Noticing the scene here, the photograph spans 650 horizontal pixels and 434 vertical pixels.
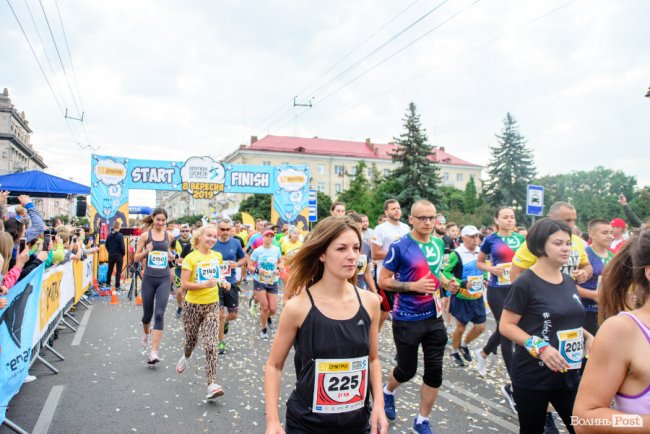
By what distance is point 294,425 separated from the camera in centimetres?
238

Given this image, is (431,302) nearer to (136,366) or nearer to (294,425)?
(294,425)

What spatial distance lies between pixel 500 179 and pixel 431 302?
52.2 metres

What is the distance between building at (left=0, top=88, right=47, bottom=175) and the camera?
6750 cm

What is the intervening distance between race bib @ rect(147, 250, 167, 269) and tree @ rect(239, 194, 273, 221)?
48.4 metres

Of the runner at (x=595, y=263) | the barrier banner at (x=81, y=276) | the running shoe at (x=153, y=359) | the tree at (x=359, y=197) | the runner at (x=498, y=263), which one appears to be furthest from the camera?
the tree at (x=359, y=197)

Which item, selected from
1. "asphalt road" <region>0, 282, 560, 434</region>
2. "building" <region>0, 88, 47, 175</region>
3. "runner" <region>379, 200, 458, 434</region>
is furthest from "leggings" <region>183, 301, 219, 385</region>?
"building" <region>0, 88, 47, 175</region>

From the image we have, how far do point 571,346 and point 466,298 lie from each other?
3.82 metres

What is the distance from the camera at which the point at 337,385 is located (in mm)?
2367

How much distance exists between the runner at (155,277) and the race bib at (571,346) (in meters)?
5.32

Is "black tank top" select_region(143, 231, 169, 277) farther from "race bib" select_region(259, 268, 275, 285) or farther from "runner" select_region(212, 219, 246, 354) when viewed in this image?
"race bib" select_region(259, 268, 275, 285)

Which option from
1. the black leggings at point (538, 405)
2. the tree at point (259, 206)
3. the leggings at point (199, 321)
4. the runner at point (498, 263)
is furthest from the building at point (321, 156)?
the black leggings at point (538, 405)

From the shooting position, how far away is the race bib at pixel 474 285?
276 inches

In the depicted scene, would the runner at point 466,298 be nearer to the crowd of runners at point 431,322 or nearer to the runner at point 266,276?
the crowd of runners at point 431,322

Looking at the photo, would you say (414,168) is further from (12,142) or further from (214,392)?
(12,142)
